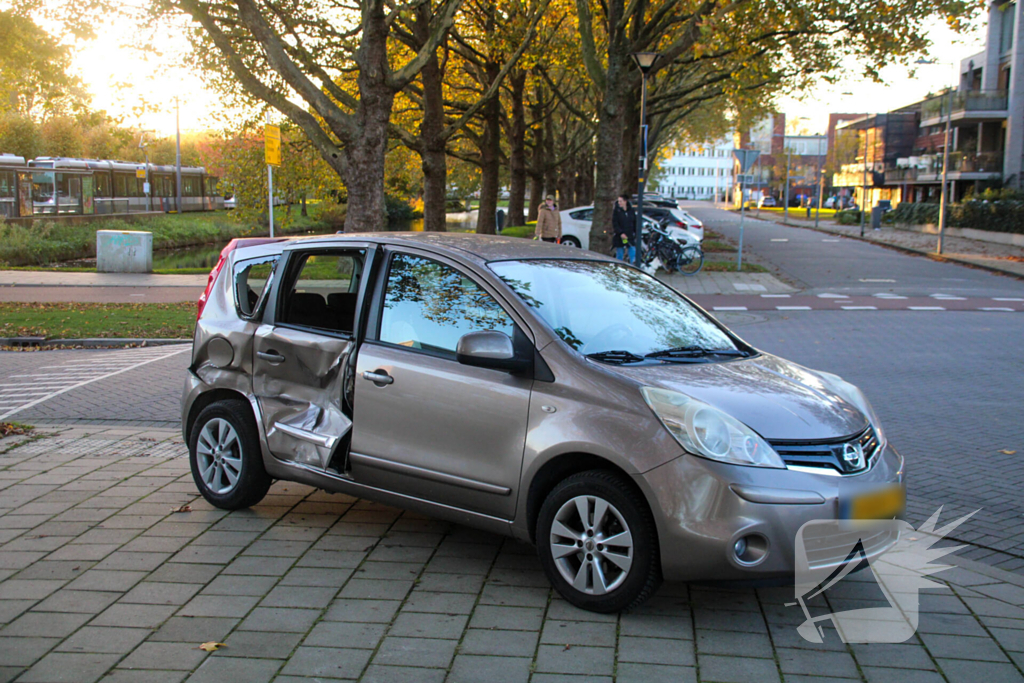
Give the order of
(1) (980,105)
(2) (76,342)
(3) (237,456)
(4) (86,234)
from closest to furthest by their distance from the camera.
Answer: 1. (3) (237,456)
2. (2) (76,342)
3. (4) (86,234)
4. (1) (980,105)

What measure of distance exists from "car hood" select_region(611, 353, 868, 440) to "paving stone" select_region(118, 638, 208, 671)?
6.82 feet

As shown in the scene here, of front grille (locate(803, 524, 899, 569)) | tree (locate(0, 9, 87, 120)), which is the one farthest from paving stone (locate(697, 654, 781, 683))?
tree (locate(0, 9, 87, 120))

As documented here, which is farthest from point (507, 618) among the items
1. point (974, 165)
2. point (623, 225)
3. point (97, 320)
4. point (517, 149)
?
point (974, 165)

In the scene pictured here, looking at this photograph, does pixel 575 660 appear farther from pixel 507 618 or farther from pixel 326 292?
pixel 326 292

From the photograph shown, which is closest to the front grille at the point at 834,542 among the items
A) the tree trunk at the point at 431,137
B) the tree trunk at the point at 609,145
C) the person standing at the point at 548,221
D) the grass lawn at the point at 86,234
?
the person standing at the point at 548,221

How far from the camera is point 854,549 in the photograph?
3.82 meters

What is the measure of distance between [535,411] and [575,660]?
42.5 inches

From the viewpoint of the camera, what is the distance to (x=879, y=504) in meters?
3.87

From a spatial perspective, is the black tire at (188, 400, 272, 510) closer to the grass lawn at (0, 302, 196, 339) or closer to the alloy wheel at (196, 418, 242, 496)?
the alloy wheel at (196, 418, 242, 496)

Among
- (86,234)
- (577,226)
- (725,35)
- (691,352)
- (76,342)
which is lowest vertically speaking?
(76,342)

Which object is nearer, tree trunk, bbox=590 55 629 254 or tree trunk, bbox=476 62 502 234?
tree trunk, bbox=590 55 629 254

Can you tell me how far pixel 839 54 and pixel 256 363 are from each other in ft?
83.9

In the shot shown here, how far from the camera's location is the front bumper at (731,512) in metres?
3.62

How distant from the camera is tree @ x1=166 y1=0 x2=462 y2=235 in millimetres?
16812
